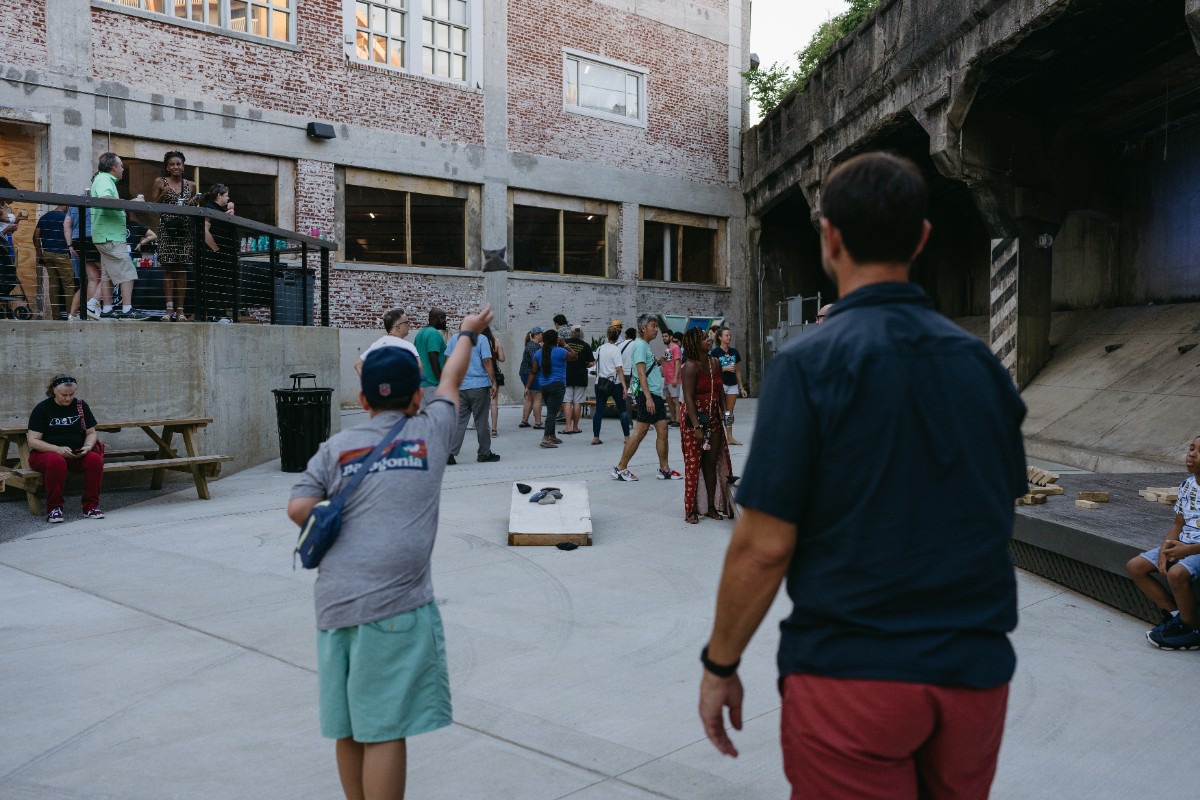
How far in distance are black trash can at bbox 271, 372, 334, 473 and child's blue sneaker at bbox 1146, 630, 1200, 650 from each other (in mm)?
9066

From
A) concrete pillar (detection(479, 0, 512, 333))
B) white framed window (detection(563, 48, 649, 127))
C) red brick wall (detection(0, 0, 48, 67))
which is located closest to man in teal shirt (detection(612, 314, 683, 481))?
concrete pillar (detection(479, 0, 512, 333))

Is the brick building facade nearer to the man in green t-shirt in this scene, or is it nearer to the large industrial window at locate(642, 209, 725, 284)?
the large industrial window at locate(642, 209, 725, 284)

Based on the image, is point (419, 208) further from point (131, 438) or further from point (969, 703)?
point (969, 703)

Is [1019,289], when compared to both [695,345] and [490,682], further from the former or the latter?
[490,682]

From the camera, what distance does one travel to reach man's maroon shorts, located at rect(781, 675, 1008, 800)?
1847 mm

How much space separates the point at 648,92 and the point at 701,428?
18123mm

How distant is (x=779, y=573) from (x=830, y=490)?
0.65 ft

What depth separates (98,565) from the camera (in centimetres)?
724

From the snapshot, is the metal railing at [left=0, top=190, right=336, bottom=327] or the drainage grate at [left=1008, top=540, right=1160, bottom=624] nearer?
the drainage grate at [left=1008, top=540, right=1160, bottom=624]

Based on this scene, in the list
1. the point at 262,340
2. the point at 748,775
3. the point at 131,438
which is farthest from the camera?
the point at 262,340

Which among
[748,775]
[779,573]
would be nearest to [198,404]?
[748,775]

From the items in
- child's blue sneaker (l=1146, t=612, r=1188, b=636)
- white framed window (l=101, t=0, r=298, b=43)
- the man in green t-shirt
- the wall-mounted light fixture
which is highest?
white framed window (l=101, t=0, r=298, b=43)

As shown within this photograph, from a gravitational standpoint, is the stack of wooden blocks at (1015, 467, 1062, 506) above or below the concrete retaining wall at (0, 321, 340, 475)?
below

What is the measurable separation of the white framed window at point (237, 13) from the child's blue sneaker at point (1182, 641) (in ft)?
59.0
